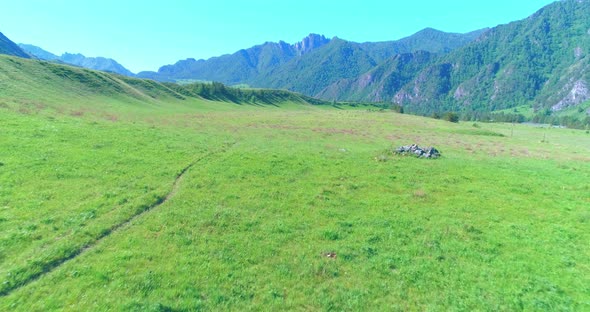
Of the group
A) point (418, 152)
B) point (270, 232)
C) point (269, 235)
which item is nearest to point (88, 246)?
point (269, 235)

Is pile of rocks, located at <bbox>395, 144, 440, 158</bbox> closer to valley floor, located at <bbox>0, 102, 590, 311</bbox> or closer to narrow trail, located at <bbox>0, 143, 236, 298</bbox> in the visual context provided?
valley floor, located at <bbox>0, 102, 590, 311</bbox>

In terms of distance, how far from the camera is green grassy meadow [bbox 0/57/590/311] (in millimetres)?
11477

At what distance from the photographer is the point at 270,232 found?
1641 cm

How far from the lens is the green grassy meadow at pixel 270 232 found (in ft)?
37.7

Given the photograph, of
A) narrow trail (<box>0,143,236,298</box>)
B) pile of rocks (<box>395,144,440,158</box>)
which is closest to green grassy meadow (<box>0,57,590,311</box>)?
narrow trail (<box>0,143,236,298</box>)

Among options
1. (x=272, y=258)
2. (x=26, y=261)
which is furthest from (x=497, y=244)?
(x=26, y=261)

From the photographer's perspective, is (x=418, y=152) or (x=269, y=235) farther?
(x=418, y=152)

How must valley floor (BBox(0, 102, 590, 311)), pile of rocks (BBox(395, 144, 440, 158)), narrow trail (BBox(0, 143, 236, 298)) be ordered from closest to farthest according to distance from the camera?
narrow trail (BBox(0, 143, 236, 298))
valley floor (BBox(0, 102, 590, 311))
pile of rocks (BBox(395, 144, 440, 158))

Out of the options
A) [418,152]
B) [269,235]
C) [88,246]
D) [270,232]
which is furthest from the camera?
[418,152]

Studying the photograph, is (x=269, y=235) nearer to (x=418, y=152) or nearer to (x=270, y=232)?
(x=270, y=232)

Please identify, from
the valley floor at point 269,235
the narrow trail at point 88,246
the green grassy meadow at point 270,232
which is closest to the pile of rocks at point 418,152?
the green grassy meadow at point 270,232

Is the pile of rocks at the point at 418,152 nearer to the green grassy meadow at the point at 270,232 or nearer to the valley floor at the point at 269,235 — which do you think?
the green grassy meadow at the point at 270,232

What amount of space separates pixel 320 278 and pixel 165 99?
114 meters

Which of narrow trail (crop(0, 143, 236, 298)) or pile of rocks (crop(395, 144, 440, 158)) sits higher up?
pile of rocks (crop(395, 144, 440, 158))
